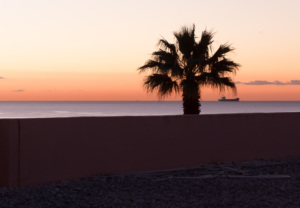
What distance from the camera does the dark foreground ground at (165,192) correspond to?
5.39m

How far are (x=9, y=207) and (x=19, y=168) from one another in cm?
132

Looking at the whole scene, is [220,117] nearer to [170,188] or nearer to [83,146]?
[170,188]

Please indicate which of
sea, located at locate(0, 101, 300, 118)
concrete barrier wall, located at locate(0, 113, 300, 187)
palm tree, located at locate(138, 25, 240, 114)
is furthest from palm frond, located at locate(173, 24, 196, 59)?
sea, located at locate(0, 101, 300, 118)

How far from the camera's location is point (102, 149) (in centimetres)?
734

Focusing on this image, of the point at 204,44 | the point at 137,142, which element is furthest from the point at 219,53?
the point at 137,142

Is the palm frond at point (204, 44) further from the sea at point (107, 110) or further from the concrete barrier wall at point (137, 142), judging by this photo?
the sea at point (107, 110)

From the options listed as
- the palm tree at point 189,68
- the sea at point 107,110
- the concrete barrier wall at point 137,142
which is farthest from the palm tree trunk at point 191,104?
the sea at point 107,110

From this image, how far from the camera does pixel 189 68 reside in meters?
13.3

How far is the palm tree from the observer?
43.1 feet

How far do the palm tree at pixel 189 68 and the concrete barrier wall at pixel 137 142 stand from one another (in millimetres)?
3783

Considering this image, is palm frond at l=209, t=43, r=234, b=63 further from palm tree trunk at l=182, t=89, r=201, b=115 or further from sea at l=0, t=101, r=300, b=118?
sea at l=0, t=101, r=300, b=118

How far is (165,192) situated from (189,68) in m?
→ 7.93

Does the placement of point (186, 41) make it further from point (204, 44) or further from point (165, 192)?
point (165, 192)

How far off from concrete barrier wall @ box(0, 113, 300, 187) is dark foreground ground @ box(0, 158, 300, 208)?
0.35 metres
